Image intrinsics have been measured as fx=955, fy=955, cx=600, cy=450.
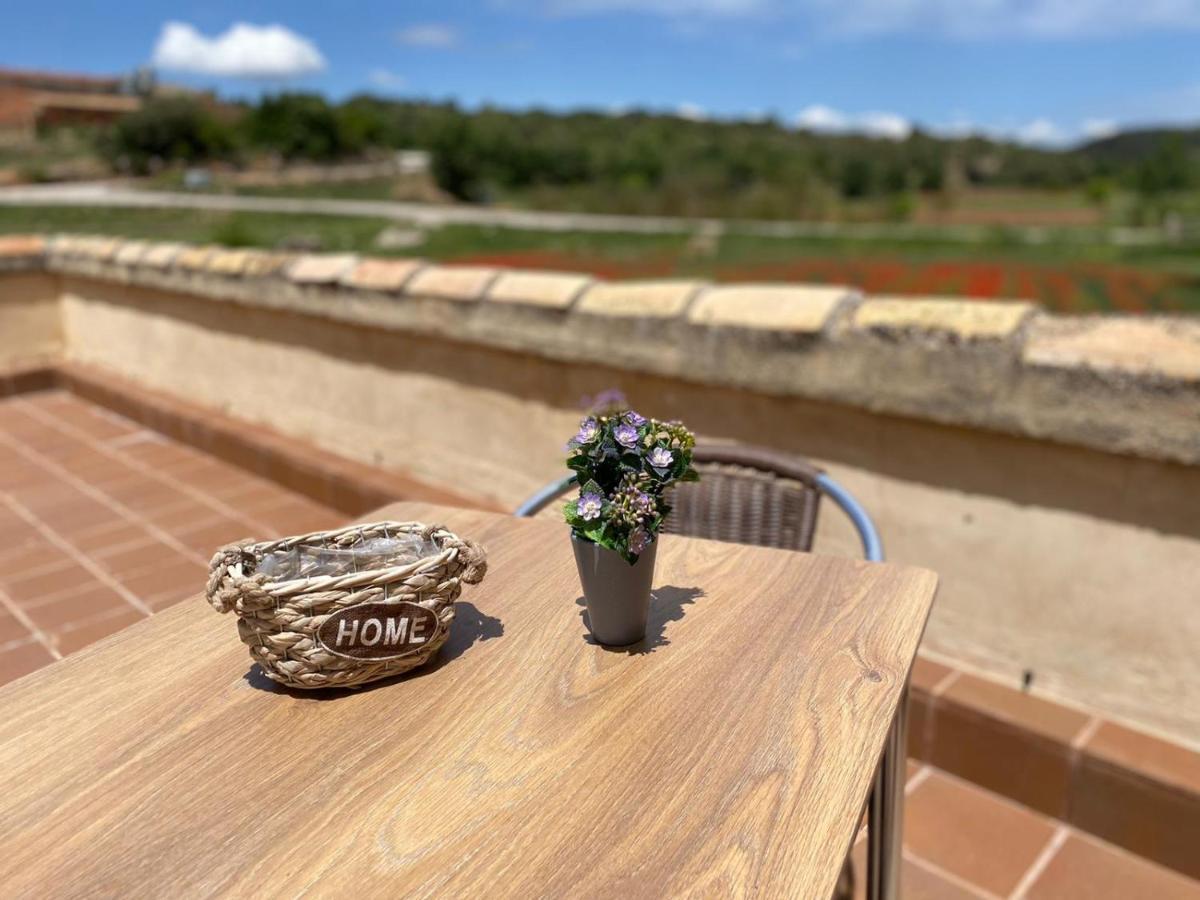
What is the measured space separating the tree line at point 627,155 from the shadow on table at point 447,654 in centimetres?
3765

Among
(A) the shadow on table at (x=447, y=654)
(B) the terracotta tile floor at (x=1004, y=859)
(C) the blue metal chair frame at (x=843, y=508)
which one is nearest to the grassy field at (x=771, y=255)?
(C) the blue metal chair frame at (x=843, y=508)

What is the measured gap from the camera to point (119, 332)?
5348mm

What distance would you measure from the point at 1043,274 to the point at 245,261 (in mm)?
16790

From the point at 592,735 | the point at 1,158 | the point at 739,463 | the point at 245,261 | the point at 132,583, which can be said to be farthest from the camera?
the point at 1,158

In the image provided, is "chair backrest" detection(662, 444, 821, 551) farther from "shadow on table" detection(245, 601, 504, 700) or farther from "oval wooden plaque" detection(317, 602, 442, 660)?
"oval wooden plaque" detection(317, 602, 442, 660)

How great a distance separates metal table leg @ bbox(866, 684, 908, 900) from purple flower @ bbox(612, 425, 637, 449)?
0.49m

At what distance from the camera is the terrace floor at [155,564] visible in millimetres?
1815


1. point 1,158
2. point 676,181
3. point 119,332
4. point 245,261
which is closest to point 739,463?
point 245,261

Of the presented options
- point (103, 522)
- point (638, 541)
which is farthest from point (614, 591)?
point (103, 522)

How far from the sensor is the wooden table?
80cm

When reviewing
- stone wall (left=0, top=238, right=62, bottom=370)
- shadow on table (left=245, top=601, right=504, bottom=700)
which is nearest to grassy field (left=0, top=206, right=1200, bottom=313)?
stone wall (left=0, top=238, right=62, bottom=370)

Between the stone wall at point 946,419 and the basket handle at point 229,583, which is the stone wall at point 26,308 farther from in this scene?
the basket handle at point 229,583

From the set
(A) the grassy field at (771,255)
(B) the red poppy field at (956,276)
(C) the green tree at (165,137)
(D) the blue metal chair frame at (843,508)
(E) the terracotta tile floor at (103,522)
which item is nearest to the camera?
(D) the blue metal chair frame at (843,508)

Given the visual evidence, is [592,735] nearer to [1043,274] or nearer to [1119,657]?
[1119,657]
